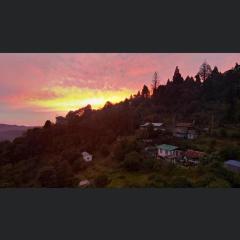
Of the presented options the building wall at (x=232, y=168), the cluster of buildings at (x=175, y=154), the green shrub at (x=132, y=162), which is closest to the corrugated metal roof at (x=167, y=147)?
the cluster of buildings at (x=175, y=154)

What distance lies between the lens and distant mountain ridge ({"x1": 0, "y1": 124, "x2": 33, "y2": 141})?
529cm

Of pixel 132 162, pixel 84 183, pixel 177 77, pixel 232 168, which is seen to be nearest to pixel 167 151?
pixel 132 162

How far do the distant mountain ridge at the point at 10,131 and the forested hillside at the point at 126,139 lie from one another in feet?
0.25

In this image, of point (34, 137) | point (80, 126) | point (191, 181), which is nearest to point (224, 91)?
point (191, 181)

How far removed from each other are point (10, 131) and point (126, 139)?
1.63 m

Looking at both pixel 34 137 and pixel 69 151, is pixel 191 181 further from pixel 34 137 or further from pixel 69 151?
pixel 34 137

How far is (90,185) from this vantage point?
523cm

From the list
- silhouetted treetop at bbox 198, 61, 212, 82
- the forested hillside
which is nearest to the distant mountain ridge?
the forested hillside

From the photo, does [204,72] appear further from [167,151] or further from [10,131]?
[10,131]

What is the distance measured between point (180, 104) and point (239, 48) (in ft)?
3.57

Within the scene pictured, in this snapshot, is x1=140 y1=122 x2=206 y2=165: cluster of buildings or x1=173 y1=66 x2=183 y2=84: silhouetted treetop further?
x1=173 y1=66 x2=183 y2=84: silhouetted treetop

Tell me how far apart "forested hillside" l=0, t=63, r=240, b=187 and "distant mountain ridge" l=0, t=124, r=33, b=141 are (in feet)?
0.25

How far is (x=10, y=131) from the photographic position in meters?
5.34

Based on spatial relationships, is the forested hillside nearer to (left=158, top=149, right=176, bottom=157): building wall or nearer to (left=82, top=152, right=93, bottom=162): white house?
(left=82, top=152, right=93, bottom=162): white house
